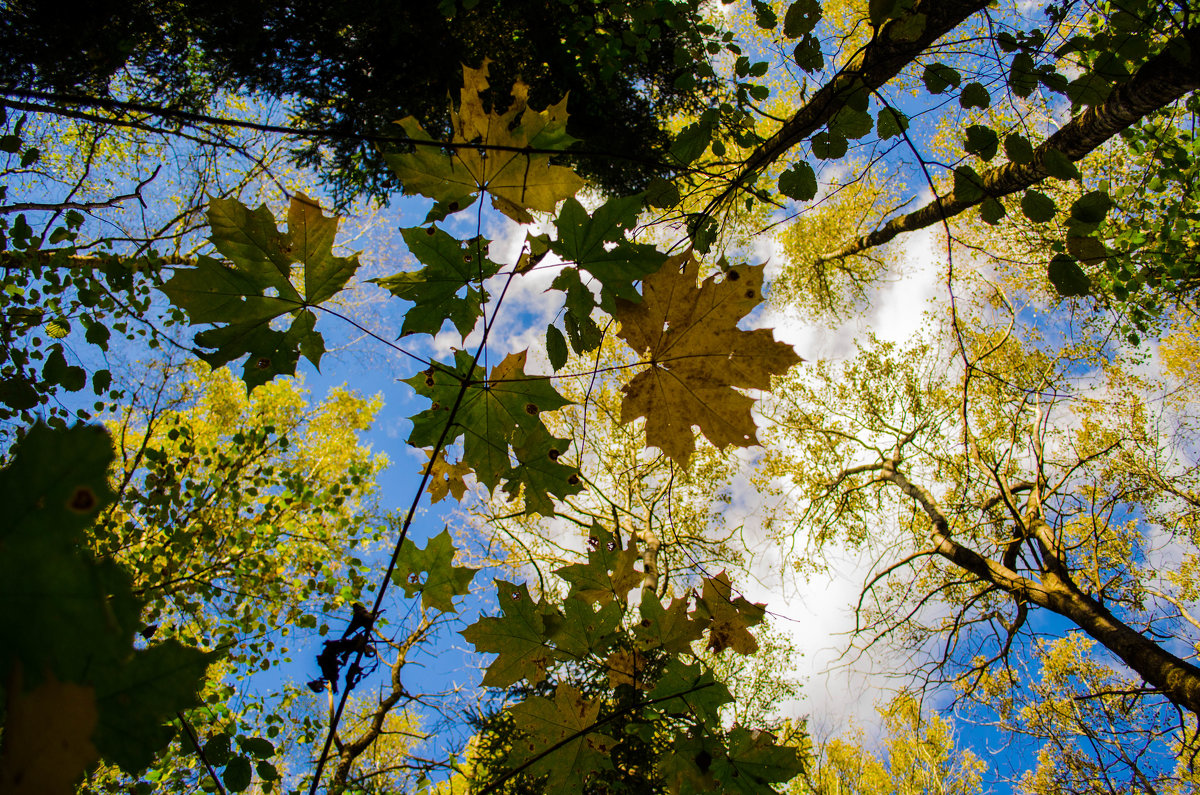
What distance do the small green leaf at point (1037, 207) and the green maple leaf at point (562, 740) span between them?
1724 millimetres

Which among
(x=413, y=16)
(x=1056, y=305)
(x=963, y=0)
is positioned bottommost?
(x=963, y=0)

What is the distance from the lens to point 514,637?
1.42 meters

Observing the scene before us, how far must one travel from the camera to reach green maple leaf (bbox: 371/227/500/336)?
46.3 inches

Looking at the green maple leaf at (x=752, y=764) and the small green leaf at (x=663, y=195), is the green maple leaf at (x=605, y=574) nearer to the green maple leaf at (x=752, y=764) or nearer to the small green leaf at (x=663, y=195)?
the green maple leaf at (x=752, y=764)

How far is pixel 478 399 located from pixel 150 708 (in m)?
1.02

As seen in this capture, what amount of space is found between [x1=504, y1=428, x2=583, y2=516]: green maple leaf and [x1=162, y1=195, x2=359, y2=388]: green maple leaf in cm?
58

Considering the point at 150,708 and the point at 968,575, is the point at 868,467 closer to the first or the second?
the point at 968,575

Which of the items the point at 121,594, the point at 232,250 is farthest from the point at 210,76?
the point at 121,594

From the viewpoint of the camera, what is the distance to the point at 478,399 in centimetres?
140

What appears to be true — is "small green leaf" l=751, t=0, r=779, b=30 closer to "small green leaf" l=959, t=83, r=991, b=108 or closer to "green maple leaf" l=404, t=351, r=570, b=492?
"small green leaf" l=959, t=83, r=991, b=108

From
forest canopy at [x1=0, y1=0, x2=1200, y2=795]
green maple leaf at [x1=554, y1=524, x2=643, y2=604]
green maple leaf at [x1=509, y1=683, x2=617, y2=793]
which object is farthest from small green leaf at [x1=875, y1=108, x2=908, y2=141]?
green maple leaf at [x1=509, y1=683, x2=617, y2=793]

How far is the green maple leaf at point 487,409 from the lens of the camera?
1346 mm

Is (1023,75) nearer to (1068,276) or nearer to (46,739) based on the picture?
(1068,276)

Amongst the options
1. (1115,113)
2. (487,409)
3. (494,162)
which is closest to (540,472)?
(487,409)
